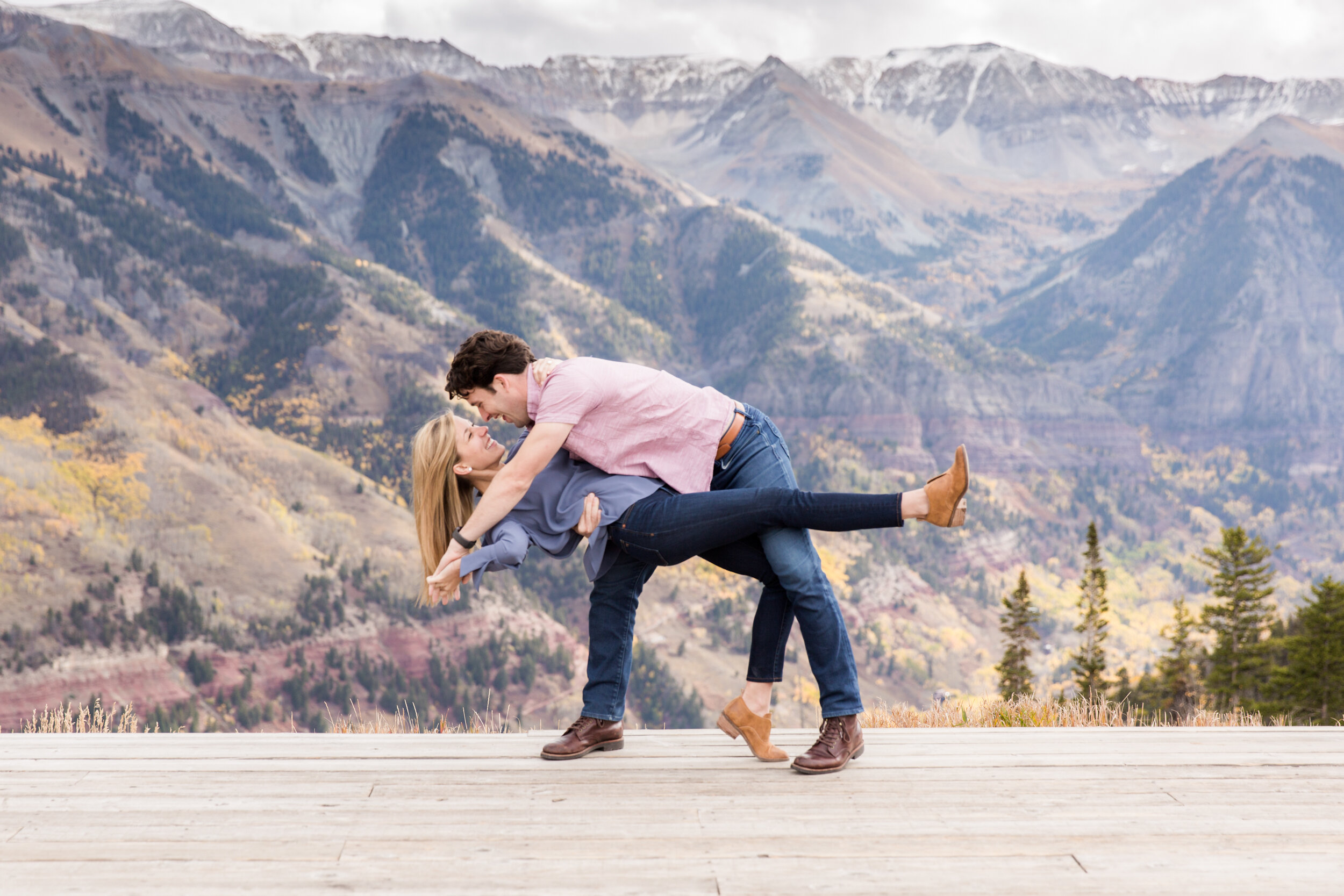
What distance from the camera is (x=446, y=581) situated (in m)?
3.62

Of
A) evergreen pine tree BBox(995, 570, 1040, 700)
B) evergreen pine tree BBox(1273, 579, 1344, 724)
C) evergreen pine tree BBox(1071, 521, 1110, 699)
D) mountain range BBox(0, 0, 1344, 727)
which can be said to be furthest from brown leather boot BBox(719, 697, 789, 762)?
evergreen pine tree BBox(995, 570, 1040, 700)

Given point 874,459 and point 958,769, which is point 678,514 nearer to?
point 958,769

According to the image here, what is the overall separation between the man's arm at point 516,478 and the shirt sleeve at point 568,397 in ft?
0.10

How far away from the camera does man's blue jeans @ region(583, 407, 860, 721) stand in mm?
3680

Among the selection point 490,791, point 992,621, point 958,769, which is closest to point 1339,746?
point 958,769

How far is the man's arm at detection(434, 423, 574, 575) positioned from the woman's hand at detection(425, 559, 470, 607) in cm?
3

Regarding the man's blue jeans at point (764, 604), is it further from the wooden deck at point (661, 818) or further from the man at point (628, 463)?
the wooden deck at point (661, 818)

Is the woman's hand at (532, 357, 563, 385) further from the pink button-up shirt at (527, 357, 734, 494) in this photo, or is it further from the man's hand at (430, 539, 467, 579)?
the man's hand at (430, 539, 467, 579)

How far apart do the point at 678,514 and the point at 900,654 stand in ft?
376

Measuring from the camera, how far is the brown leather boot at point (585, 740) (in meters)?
3.85

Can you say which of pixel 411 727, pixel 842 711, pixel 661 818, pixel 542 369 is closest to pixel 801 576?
pixel 842 711

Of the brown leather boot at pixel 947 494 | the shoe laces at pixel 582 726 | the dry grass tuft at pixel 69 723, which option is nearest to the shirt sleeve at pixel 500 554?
the shoe laces at pixel 582 726

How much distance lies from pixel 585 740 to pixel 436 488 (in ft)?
4.03

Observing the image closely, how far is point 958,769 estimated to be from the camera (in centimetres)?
369
